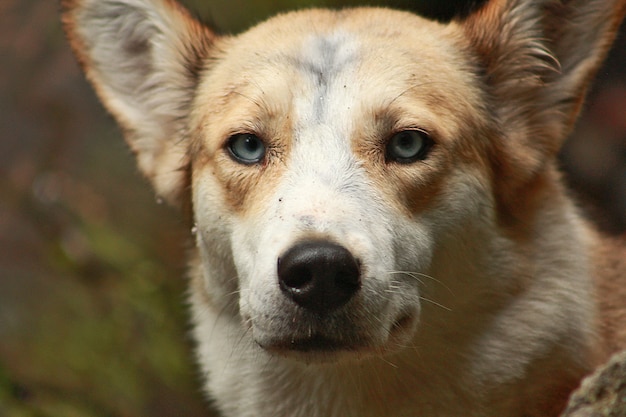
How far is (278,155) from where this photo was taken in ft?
10.4

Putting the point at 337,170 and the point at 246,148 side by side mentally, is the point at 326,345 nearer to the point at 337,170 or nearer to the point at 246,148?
the point at 337,170

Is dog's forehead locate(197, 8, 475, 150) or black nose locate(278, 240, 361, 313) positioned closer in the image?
black nose locate(278, 240, 361, 313)

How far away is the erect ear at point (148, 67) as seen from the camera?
A: 12.8 ft

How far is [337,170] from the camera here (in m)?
3.01

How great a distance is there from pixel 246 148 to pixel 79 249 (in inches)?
107

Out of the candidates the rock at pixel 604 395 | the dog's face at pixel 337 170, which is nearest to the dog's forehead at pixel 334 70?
the dog's face at pixel 337 170

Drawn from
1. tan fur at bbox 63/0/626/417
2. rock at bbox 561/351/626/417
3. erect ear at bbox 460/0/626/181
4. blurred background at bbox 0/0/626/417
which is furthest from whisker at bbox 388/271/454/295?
blurred background at bbox 0/0/626/417

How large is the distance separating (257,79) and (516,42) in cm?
111

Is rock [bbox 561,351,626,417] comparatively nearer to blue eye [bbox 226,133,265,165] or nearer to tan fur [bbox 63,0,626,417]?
tan fur [bbox 63,0,626,417]

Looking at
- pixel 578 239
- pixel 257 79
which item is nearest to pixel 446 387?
pixel 578 239

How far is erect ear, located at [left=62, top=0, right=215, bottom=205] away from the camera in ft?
12.8

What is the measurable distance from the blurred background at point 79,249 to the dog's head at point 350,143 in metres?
0.95

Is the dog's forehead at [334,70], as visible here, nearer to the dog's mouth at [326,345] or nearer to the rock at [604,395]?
the dog's mouth at [326,345]

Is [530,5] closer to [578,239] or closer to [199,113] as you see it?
[578,239]
